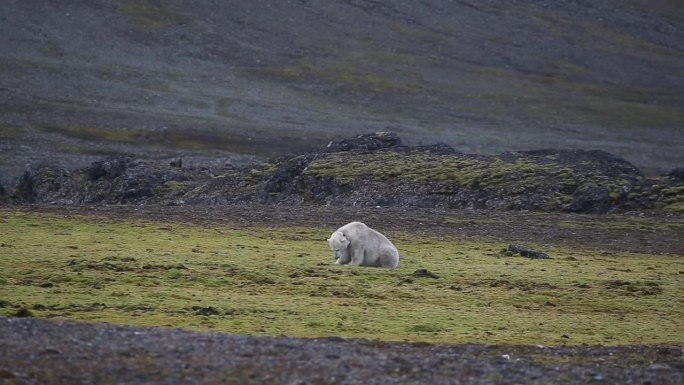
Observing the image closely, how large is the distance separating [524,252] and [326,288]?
9.57m

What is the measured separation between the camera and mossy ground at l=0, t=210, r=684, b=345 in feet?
63.4

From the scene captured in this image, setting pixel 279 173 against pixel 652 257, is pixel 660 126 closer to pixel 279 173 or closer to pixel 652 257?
pixel 279 173

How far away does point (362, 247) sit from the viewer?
26438 mm

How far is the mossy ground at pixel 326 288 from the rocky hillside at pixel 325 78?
28585 mm

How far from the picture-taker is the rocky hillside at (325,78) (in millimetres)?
78375

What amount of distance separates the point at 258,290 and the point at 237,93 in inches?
2943

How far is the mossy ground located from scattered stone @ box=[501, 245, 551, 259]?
1.04 ft

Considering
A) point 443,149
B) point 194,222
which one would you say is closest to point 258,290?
point 194,222

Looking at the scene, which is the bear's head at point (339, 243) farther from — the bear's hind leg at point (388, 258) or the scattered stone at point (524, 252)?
the scattered stone at point (524, 252)

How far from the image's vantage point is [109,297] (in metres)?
20.7

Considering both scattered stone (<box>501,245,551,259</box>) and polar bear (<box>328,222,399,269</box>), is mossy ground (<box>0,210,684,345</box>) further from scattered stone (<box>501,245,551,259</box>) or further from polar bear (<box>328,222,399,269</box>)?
polar bear (<box>328,222,399,269</box>)

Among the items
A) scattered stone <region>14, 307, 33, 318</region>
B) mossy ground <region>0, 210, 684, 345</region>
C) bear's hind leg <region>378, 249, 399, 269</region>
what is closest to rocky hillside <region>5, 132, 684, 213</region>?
mossy ground <region>0, 210, 684, 345</region>

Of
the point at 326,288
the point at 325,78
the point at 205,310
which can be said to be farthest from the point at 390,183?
the point at 325,78

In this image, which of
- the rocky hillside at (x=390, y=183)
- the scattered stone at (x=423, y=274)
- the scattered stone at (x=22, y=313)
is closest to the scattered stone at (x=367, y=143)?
the rocky hillside at (x=390, y=183)
